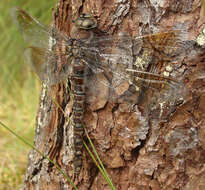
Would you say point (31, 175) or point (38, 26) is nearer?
point (38, 26)

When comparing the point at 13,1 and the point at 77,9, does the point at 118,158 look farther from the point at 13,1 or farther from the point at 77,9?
the point at 13,1

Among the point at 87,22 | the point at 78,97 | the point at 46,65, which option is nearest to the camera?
the point at 87,22

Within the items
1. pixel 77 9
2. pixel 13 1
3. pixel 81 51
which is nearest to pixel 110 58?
pixel 81 51

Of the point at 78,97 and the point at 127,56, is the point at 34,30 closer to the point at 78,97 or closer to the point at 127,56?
the point at 78,97

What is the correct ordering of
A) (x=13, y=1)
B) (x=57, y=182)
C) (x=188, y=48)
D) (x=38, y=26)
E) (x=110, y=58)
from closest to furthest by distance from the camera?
(x=188, y=48)
(x=110, y=58)
(x=38, y=26)
(x=57, y=182)
(x=13, y=1)

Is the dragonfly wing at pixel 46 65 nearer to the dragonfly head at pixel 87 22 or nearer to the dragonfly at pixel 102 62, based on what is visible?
the dragonfly at pixel 102 62

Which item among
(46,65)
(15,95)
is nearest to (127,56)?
(46,65)

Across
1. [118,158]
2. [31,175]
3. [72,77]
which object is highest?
[72,77]
